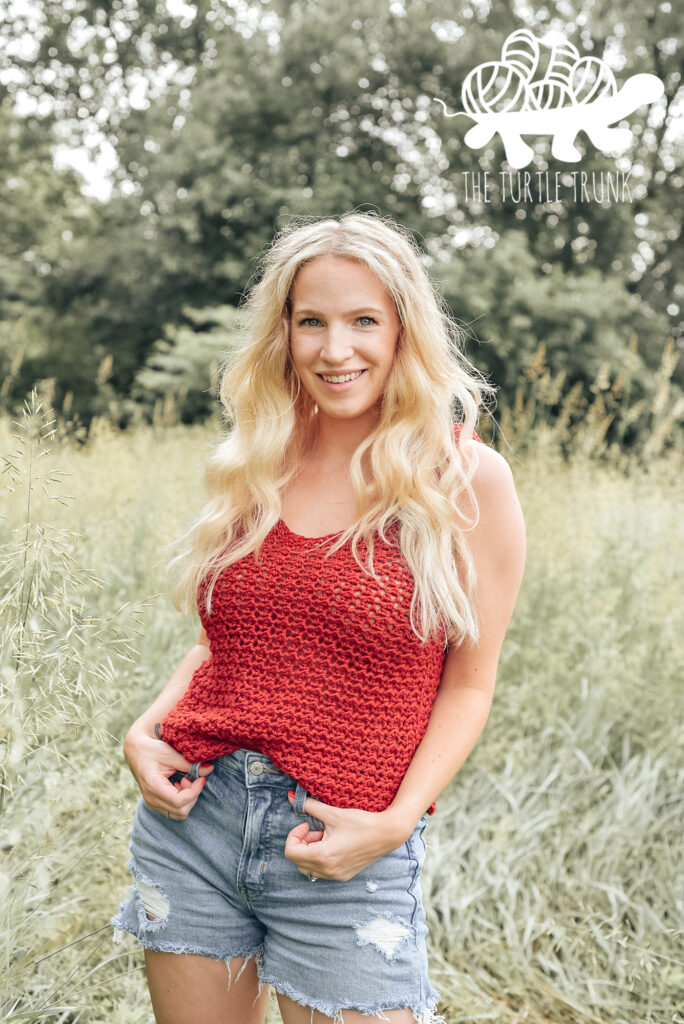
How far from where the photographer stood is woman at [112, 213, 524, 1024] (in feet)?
4.79

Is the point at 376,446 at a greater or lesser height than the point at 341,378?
lesser

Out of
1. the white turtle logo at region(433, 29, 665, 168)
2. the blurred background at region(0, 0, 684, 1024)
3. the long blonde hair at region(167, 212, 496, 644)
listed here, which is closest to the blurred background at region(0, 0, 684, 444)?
the blurred background at region(0, 0, 684, 1024)

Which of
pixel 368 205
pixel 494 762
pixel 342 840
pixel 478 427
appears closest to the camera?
→ pixel 342 840

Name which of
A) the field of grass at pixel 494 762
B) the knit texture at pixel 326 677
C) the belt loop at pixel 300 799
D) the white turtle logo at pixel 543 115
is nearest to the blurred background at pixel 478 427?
the field of grass at pixel 494 762

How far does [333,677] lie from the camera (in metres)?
1.52

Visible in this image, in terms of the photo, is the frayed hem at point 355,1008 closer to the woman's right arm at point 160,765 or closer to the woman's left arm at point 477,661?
the woman's left arm at point 477,661

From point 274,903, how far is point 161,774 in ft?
1.00

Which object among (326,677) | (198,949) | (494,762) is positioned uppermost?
(326,677)

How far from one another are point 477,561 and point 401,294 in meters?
0.53

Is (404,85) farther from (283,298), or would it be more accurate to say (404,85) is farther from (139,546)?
(283,298)

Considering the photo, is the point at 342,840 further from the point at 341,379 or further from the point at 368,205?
the point at 368,205

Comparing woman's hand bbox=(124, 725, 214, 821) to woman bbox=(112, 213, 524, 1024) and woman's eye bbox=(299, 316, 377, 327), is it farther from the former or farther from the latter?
woman's eye bbox=(299, 316, 377, 327)

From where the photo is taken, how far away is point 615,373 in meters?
11.7

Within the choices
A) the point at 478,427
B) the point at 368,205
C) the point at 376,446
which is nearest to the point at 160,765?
the point at 376,446
